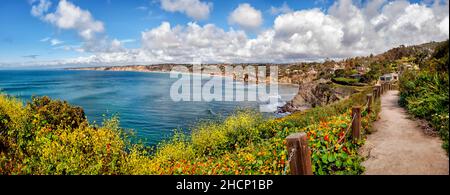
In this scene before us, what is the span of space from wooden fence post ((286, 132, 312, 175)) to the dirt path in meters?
2.82

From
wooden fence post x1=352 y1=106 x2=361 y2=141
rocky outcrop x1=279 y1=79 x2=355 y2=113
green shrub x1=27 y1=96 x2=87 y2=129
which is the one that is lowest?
rocky outcrop x1=279 y1=79 x2=355 y2=113

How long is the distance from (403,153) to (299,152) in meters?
4.63

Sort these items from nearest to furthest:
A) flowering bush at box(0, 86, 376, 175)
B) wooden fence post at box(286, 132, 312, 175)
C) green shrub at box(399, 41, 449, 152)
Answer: wooden fence post at box(286, 132, 312, 175) → flowering bush at box(0, 86, 376, 175) → green shrub at box(399, 41, 449, 152)

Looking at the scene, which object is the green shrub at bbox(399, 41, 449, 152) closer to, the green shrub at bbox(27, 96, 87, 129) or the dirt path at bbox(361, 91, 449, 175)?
the dirt path at bbox(361, 91, 449, 175)

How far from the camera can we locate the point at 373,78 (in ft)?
239

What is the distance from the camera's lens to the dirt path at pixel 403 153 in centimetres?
666

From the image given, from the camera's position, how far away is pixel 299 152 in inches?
182

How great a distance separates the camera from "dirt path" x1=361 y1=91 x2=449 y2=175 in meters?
6.66

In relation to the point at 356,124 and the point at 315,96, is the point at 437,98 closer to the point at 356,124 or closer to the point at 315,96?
the point at 356,124

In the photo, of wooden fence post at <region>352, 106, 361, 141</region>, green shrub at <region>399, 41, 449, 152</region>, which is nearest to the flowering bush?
wooden fence post at <region>352, 106, 361, 141</region>

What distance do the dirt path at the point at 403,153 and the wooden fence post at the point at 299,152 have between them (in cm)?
282

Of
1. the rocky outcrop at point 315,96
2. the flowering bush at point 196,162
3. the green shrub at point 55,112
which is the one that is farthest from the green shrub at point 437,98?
the rocky outcrop at point 315,96
